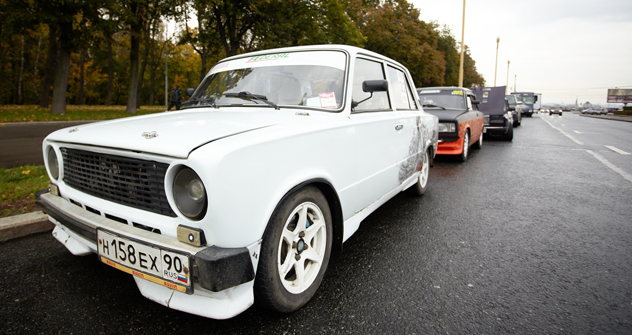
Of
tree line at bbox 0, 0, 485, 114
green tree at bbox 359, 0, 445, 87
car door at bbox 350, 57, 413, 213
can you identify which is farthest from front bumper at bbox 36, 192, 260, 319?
green tree at bbox 359, 0, 445, 87

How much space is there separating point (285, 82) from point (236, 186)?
1.49 m

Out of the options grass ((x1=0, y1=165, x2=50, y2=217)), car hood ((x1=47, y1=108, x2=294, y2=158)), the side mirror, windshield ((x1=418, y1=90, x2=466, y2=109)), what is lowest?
grass ((x1=0, y1=165, x2=50, y2=217))

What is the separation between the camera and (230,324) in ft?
6.79

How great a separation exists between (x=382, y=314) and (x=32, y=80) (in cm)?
5390

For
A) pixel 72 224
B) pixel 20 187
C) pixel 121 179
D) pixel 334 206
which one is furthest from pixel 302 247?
pixel 20 187

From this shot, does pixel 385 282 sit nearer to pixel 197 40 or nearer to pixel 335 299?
pixel 335 299

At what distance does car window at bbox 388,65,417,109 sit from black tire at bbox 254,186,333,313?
1.97m

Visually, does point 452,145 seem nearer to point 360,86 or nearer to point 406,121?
point 406,121

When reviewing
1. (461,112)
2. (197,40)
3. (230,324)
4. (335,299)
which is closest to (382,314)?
(335,299)

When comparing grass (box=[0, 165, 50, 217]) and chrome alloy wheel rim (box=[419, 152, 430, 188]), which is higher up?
chrome alloy wheel rim (box=[419, 152, 430, 188])

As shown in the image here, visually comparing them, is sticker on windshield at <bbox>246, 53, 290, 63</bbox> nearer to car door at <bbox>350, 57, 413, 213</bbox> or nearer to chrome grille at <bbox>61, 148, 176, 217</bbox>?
car door at <bbox>350, 57, 413, 213</bbox>

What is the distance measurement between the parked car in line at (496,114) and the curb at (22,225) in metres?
12.7

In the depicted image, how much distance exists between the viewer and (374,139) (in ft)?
9.92

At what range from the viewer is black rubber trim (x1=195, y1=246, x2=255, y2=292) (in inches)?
64.7
